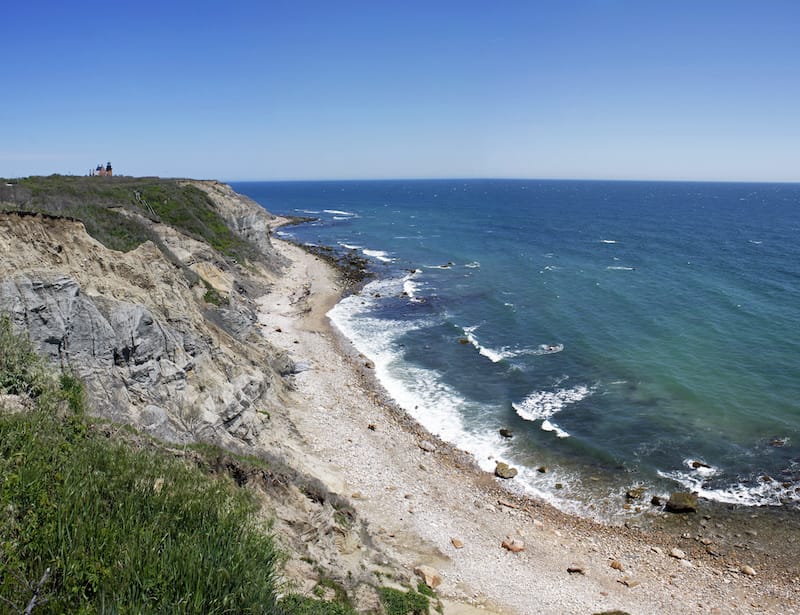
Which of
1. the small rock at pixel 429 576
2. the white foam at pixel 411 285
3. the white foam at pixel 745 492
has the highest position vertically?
the white foam at pixel 411 285

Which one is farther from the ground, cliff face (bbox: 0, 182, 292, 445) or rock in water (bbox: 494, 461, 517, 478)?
cliff face (bbox: 0, 182, 292, 445)

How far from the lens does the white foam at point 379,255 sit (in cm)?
9312

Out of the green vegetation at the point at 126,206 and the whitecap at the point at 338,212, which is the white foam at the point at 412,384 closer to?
the green vegetation at the point at 126,206

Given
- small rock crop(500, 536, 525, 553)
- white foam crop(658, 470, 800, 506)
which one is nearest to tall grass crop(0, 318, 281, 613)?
small rock crop(500, 536, 525, 553)

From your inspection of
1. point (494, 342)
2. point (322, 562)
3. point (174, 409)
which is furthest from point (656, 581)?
point (494, 342)

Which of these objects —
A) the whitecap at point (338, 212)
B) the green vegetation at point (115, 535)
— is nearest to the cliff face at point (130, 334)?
the green vegetation at point (115, 535)

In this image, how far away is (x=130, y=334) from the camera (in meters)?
23.9

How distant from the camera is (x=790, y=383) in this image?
40062 millimetres

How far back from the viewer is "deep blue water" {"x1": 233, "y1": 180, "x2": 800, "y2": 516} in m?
31.7

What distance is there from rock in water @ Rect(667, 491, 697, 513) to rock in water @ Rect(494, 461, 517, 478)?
857cm

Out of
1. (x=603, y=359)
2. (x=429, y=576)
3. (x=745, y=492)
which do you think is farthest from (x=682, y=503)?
(x=603, y=359)

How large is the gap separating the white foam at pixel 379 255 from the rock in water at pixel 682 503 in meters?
68.2

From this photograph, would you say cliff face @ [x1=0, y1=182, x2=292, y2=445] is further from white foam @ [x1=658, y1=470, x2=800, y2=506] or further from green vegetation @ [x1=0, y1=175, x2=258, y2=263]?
white foam @ [x1=658, y1=470, x2=800, y2=506]

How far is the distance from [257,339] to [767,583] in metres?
35.3
